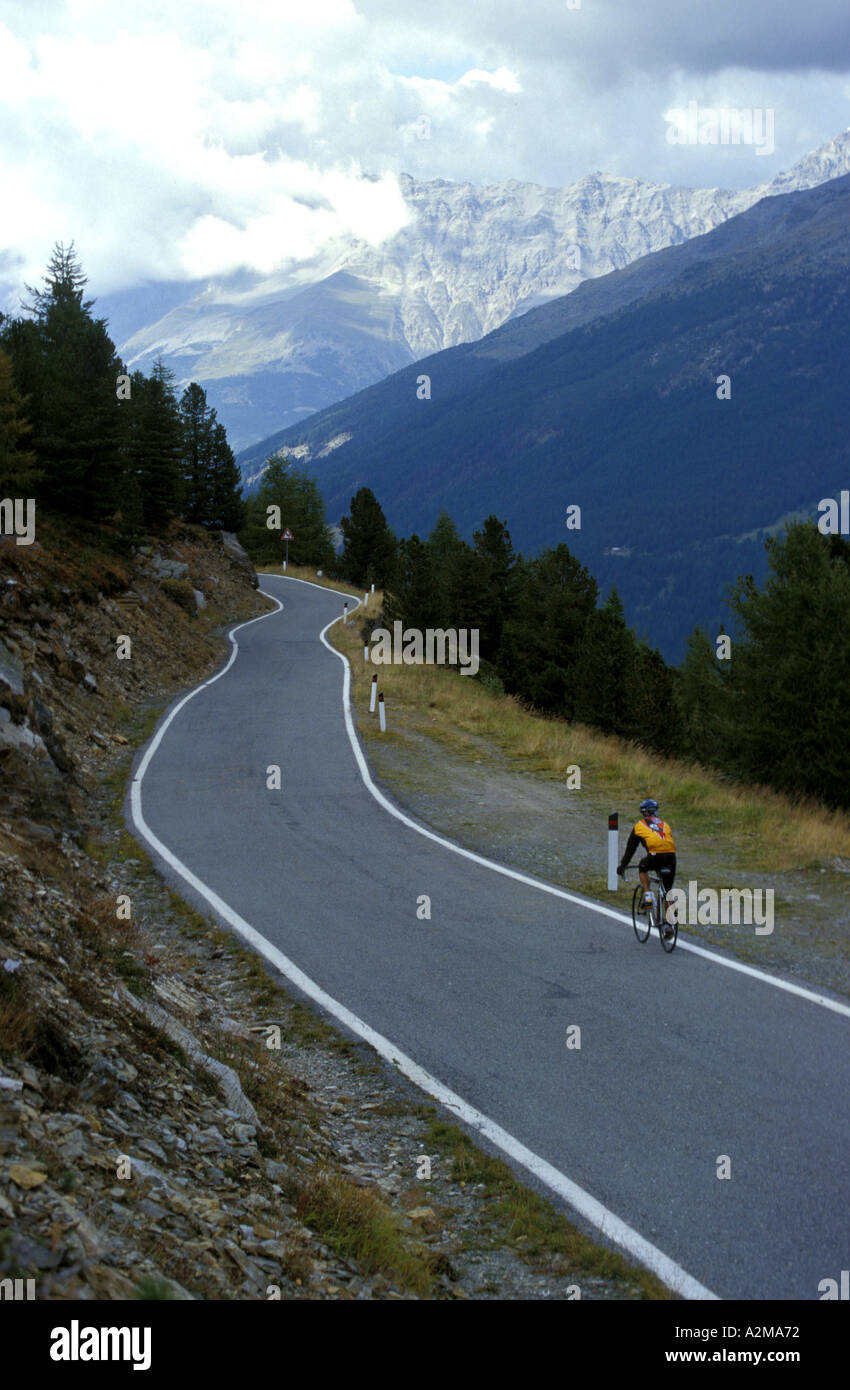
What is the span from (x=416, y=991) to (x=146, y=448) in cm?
3321

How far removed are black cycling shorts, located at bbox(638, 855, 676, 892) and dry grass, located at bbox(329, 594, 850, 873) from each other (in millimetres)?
3139

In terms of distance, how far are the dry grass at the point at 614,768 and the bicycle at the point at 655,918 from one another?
334 centimetres

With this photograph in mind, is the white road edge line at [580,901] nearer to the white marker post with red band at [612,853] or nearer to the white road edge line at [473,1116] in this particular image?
the white road edge line at [473,1116]

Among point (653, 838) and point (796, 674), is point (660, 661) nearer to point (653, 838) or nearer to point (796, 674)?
point (796, 674)

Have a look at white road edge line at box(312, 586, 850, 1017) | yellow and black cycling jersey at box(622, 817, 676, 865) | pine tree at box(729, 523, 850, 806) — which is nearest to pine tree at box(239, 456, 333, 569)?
pine tree at box(729, 523, 850, 806)

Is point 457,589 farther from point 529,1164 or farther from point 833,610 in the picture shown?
point 529,1164

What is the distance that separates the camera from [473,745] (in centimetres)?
2095

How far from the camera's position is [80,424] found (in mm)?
27531

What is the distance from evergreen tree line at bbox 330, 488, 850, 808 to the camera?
1139 inches

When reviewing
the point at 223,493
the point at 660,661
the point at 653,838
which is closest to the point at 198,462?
the point at 223,493

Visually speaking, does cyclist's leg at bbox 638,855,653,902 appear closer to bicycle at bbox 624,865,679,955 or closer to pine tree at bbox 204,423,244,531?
bicycle at bbox 624,865,679,955

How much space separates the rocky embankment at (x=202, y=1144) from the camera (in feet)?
13.1

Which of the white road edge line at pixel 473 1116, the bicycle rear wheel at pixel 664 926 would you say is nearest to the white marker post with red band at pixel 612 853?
the white road edge line at pixel 473 1116
